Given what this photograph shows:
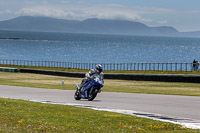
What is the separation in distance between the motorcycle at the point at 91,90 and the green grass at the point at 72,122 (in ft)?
11.8

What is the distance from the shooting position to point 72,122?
42.6ft

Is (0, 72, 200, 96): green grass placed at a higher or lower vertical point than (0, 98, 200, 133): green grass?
lower

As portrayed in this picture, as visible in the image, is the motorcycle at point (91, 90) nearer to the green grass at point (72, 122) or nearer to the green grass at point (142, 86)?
the green grass at point (72, 122)

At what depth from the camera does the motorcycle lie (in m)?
20.0

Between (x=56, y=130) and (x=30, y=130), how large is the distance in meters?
0.66

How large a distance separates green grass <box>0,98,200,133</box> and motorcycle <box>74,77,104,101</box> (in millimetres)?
3611

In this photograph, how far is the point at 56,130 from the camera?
11.3 metres

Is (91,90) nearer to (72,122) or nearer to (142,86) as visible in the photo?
(72,122)

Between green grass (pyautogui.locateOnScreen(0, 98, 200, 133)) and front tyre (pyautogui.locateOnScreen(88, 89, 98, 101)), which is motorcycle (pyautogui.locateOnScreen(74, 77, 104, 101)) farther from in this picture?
green grass (pyautogui.locateOnScreen(0, 98, 200, 133))

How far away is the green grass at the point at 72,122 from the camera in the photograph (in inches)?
460

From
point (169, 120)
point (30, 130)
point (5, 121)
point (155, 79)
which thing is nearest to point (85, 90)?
point (169, 120)

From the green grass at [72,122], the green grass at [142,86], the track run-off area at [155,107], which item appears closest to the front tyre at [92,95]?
the track run-off area at [155,107]

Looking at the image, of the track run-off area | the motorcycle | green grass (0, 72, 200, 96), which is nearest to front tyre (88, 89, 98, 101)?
the motorcycle

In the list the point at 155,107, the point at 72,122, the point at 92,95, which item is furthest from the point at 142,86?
the point at 72,122
